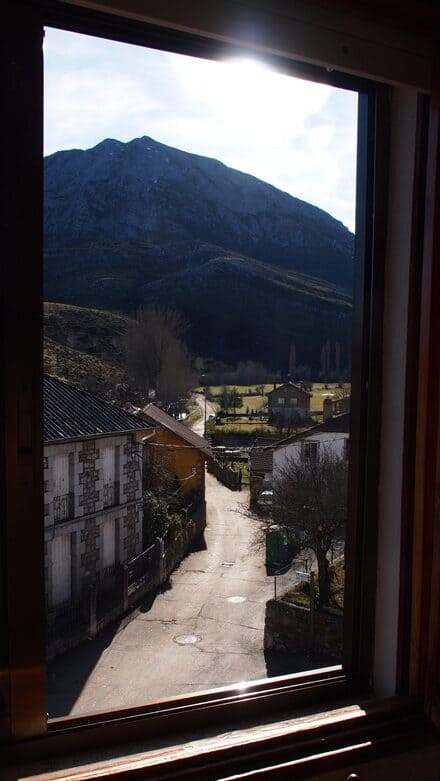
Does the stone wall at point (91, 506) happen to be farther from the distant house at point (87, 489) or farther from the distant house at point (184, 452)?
the distant house at point (184, 452)

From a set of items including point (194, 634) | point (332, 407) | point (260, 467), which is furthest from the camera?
point (260, 467)

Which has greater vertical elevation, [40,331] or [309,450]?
[40,331]

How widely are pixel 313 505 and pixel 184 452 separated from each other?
2.61 ft

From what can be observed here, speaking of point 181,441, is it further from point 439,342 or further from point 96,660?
point 439,342

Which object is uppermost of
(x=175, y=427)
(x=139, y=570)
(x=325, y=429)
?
(x=325, y=429)

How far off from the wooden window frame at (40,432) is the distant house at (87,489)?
63cm

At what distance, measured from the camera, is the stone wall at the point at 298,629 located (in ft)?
7.63

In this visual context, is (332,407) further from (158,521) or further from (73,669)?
(158,521)

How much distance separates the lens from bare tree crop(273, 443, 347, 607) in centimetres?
264

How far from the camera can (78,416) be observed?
196 cm

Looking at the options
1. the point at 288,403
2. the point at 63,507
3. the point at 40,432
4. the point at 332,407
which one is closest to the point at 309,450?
the point at 288,403

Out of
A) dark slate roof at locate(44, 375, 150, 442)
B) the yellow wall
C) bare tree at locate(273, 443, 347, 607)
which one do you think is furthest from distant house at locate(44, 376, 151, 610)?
bare tree at locate(273, 443, 347, 607)

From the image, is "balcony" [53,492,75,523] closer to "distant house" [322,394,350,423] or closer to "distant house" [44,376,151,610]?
"distant house" [44,376,151,610]

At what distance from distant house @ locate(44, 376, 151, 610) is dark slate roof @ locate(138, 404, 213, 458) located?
0.07 meters
